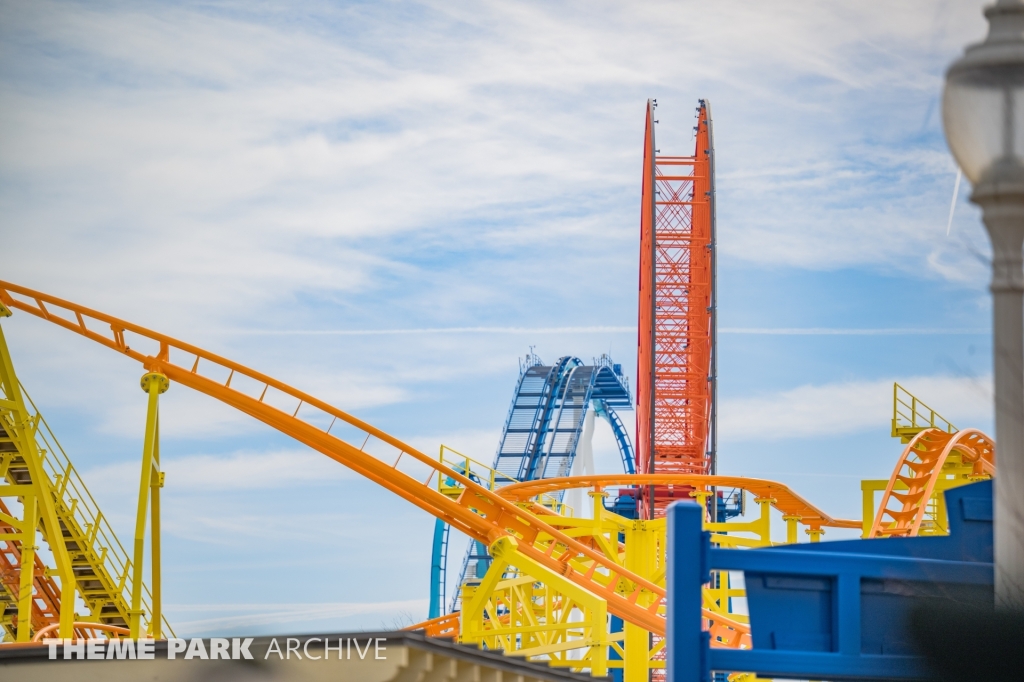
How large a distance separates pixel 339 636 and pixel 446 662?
70 cm

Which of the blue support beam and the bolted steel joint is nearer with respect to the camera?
the blue support beam

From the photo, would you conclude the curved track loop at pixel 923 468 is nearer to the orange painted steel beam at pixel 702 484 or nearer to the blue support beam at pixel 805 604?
the orange painted steel beam at pixel 702 484

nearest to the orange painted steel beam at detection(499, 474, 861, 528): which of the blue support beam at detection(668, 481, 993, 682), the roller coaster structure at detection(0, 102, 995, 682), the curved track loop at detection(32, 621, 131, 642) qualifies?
the roller coaster structure at detection(0, 102, 995, 682)

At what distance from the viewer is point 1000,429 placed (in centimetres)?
284

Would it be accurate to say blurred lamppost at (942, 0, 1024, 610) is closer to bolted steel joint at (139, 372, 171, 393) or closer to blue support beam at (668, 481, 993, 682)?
blue support beam at (668, 481, 993, 682)

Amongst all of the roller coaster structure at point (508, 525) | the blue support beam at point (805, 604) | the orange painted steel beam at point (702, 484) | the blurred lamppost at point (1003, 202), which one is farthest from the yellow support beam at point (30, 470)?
the blurred lamppost at point (1003, 202)

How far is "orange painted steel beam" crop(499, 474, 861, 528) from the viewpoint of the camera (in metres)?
17.2

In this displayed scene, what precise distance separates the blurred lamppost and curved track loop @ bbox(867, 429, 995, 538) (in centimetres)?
1282

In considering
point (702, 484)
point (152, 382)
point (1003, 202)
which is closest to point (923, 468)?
point (702, 484)

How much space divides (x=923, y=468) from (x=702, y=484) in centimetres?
326

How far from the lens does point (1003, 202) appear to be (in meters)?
2.87

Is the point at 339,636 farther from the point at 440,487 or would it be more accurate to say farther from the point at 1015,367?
the point at 440,487

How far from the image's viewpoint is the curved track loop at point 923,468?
51.1ft

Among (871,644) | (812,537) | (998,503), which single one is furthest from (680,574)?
(812,537)
